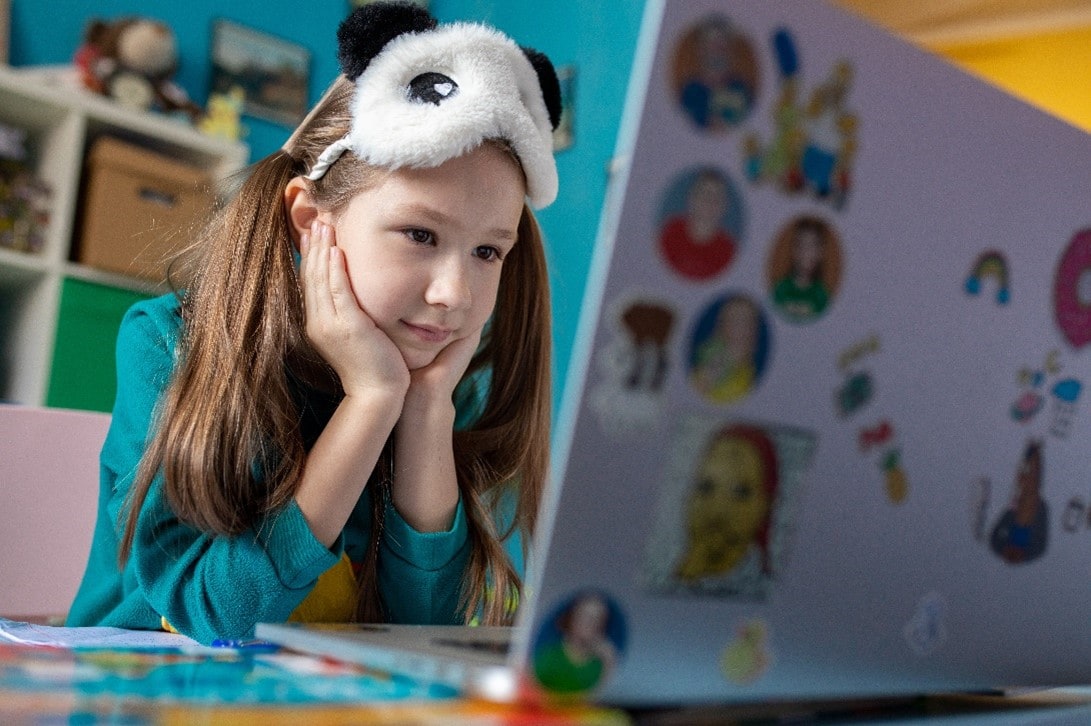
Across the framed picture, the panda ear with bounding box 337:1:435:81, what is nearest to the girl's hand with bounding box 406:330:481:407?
the panda ear with bounding box 337:1:435:81

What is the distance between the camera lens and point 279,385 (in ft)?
2.90

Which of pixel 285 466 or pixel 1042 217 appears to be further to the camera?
pixel 285 466

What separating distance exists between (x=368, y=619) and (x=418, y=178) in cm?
41

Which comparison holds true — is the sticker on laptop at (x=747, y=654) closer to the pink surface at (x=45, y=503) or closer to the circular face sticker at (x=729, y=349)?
the circular face sticker at (x=729, y=349)

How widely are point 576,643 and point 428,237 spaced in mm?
541

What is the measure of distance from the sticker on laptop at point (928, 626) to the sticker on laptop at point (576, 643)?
174 mm

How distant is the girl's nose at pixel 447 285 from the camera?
0.87 metres

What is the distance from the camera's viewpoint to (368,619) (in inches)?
37.7

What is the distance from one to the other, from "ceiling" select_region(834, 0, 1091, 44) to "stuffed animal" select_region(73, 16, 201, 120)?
6.41 ft

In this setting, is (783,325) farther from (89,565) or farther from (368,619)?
(89,565)

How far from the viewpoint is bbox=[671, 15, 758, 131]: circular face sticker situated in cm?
38

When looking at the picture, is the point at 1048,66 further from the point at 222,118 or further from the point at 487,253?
the point at 487,253

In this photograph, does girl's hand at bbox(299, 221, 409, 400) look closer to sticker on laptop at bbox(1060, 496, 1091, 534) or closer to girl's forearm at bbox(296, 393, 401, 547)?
girl's forearm at bbox(296, 393, 401, 547)

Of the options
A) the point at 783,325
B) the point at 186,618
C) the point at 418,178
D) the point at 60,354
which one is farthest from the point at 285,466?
the point at 60,354
